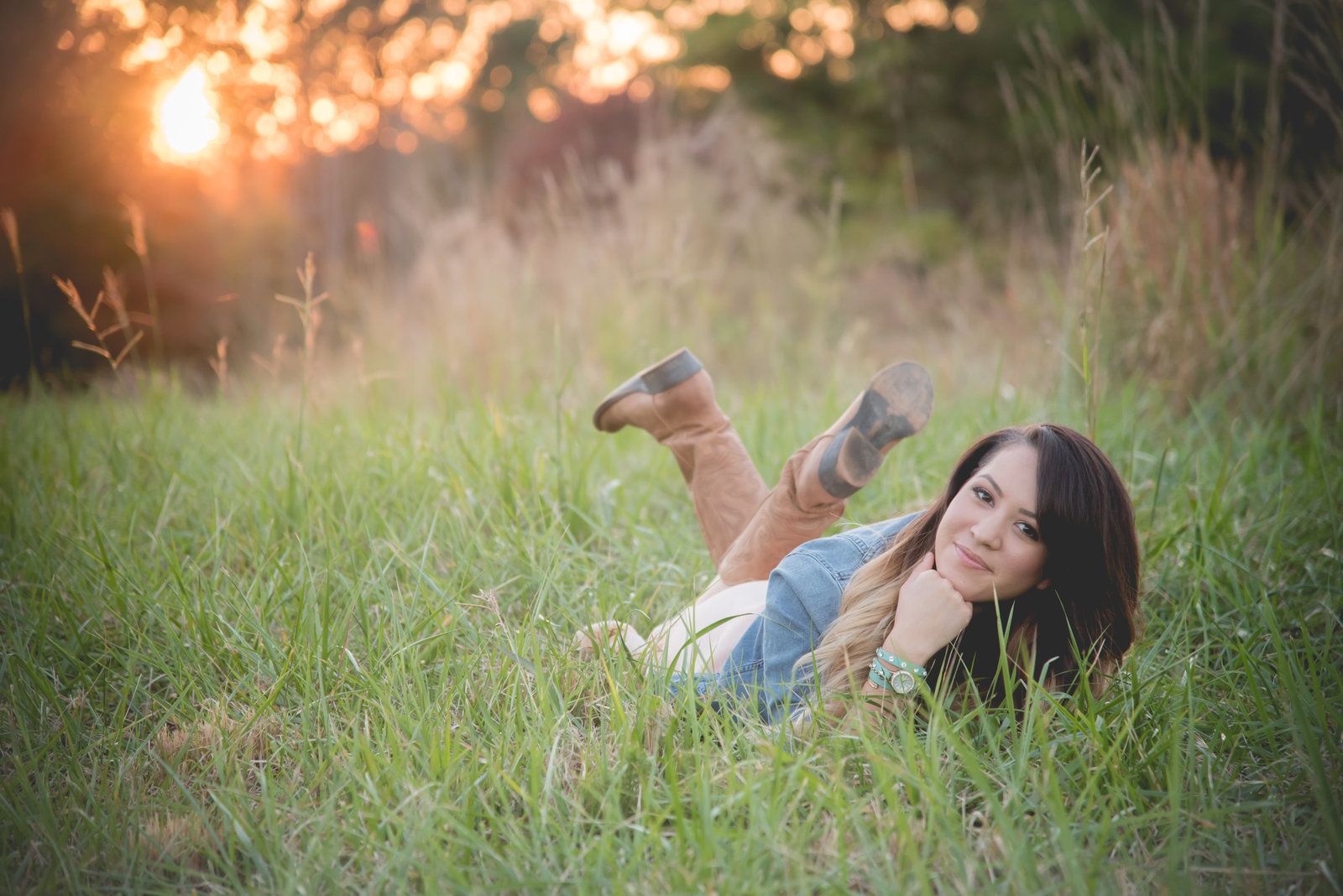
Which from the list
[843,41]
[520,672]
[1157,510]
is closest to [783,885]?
[520,672]

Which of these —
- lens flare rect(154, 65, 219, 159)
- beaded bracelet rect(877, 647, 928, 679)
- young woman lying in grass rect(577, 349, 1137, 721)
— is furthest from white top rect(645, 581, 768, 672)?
lens flare rect(154, 65, 219, 159)

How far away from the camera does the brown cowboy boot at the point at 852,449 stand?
172 cm

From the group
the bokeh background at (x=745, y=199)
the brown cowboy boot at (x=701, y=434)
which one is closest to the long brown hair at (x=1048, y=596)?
the brown cowboy boot at (x=701, y=434)

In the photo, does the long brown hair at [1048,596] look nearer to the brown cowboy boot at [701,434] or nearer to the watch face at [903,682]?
the watch face at [903,682]

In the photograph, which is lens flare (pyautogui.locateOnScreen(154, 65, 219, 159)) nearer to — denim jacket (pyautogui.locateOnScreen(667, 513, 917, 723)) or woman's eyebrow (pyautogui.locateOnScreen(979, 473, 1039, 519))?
denim jacket (pyautogui.locateOnScreen(667, 513, 917, 723))

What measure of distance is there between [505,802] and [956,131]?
6864 mm

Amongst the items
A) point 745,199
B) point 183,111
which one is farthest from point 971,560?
point 183,111

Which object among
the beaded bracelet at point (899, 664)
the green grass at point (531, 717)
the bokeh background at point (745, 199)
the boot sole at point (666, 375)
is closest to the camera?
the green grass at point (531, 717)

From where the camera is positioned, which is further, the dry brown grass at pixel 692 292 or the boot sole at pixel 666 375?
the dry brown grass at pixel 692 292

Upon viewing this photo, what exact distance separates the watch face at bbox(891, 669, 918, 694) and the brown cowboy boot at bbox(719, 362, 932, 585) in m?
0.47

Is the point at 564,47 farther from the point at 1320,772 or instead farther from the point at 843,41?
the point at 1320,772

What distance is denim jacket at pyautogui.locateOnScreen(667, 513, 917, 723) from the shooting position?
1.48 meters

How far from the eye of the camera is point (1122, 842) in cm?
118

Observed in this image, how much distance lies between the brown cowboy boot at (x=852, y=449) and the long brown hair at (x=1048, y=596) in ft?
0.66
